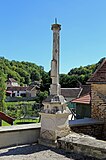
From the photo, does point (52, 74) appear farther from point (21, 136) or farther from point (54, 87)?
point (21, 136)

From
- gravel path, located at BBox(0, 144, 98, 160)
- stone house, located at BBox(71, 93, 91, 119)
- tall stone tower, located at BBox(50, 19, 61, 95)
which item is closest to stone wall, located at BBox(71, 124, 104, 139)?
tall stone tower, located at BBox(50, 19, 61, 95)

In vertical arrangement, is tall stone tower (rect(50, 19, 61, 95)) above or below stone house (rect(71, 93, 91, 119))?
above

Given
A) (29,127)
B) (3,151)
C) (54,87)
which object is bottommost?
(3,151)

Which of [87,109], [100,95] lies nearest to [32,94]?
[87,109]

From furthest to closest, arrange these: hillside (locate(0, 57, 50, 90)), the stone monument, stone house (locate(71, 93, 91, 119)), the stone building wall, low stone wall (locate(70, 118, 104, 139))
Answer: hillside (locate(0, 57, 50, 90)) → stone house (locate(71, 93, 91, 119)) → the stone building wall → low stone wall (locate(70, 118, 104, 139)) → the stone monument

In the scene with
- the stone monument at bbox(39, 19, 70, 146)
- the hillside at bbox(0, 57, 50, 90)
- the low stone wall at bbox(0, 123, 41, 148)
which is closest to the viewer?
the low stone wall at bbox(0, 123, 41, 148)

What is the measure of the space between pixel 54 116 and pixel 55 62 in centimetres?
175

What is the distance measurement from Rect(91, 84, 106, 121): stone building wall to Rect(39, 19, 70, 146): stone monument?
107 inches

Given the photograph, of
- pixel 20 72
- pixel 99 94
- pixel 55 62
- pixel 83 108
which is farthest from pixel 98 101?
pixel 20 72

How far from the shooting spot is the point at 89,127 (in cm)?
911

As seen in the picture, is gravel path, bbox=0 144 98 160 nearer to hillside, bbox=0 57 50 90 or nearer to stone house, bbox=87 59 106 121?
stone house, bbox=87 59 106 121

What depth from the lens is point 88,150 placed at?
642 cm

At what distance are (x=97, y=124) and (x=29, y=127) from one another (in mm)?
2922

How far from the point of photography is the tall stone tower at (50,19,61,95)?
781 centimetres
